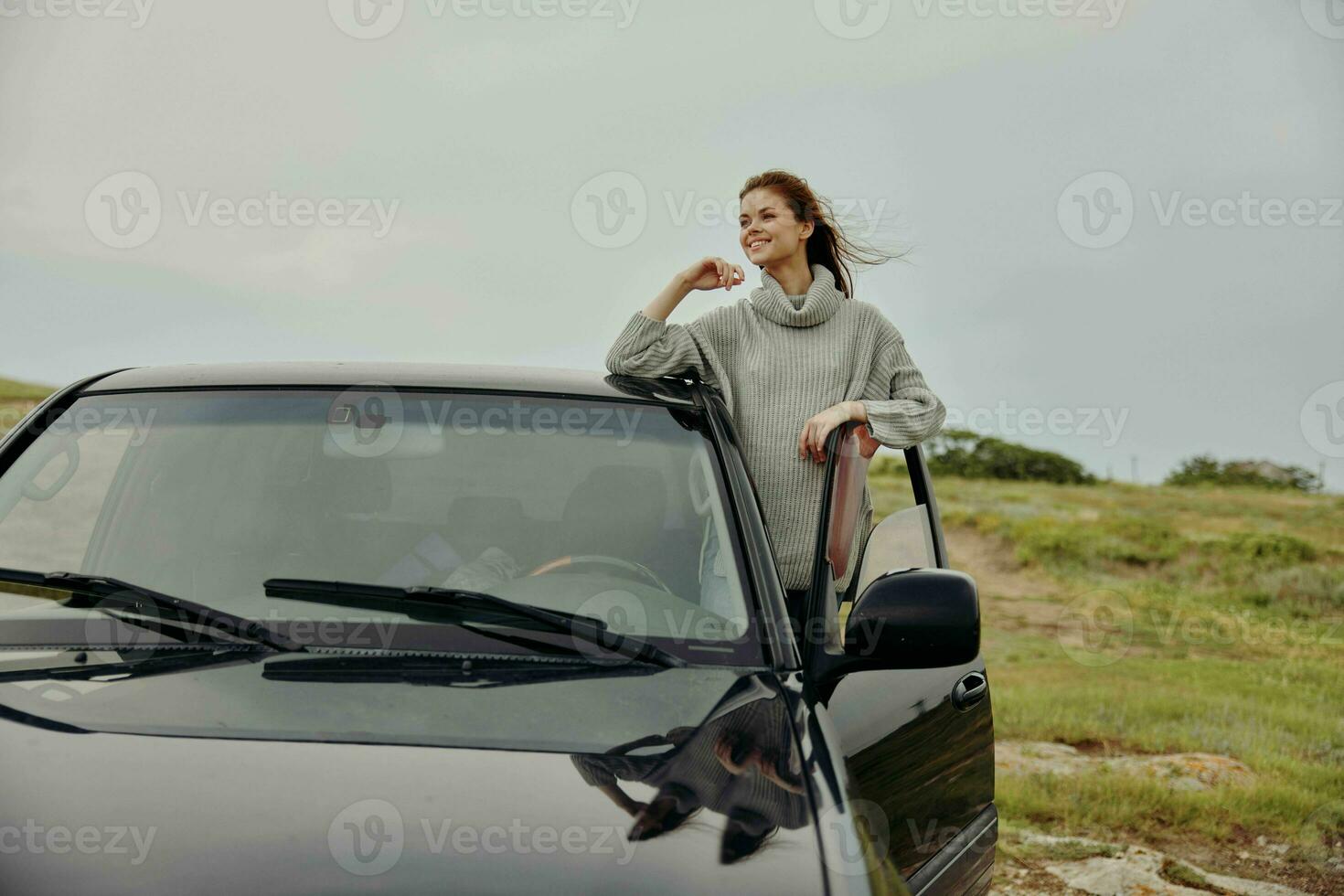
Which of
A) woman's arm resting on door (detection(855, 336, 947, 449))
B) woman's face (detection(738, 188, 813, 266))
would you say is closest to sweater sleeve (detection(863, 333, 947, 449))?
woman's arm resting on door (detection(855, 336, 947, 449))

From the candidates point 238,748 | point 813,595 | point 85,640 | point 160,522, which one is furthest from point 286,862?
point 813,595

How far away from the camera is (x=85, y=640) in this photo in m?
2.36

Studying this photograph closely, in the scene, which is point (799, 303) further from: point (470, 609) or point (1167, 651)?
point (1167, 651)

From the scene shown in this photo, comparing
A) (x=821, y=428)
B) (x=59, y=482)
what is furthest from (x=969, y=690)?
(x=59, y=482)

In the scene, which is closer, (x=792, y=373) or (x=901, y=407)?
(x=901, y=407)

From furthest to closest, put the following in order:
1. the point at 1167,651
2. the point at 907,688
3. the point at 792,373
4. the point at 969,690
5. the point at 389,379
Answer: the point at 1167,651
the point at 792,373
the point at 969,690
the point at 907,688
the point at 389,379

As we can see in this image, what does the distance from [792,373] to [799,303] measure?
0.33 metres

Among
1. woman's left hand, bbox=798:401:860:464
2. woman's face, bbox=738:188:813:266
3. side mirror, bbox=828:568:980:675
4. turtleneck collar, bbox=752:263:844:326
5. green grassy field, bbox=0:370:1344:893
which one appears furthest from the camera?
green grassy field, bbox=0:370:1344:893

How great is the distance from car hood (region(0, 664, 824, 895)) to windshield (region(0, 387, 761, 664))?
0.34m

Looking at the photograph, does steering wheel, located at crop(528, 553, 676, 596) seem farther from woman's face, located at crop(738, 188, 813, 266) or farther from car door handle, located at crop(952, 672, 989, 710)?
woman's face, located at crop(738, 188, 813, 266)

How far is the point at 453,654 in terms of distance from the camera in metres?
2.31

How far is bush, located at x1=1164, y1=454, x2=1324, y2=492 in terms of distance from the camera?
1076 inches

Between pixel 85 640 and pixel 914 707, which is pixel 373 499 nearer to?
pixel 85 640

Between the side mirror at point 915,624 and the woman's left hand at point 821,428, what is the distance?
1004 mm
